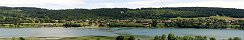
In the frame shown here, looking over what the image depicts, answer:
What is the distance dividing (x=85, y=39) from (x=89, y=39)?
135 cm

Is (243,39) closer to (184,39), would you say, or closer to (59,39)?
(184,39)

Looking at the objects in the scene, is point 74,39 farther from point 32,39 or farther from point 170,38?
point 170,38

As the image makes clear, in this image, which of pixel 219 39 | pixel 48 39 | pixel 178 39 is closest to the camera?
pixel 178 39

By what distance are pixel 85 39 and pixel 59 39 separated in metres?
9.19

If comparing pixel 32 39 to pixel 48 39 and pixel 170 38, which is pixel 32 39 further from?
pixel 170 38

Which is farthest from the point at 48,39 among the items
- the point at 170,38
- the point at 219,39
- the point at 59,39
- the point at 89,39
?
the point at 219,39

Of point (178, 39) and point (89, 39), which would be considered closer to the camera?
point (178, 39)

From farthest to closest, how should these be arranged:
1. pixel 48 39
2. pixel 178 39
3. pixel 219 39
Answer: pixel 219 39, pixel 48 39, pixel 178 39

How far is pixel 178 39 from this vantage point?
124 metres

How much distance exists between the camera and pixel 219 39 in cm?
16300

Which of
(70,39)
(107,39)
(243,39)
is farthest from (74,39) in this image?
(243,39)

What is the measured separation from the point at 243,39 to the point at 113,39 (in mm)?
44742

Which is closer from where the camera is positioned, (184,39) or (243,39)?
(184,39)

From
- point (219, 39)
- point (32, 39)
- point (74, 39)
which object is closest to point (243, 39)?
point (219, 39)
